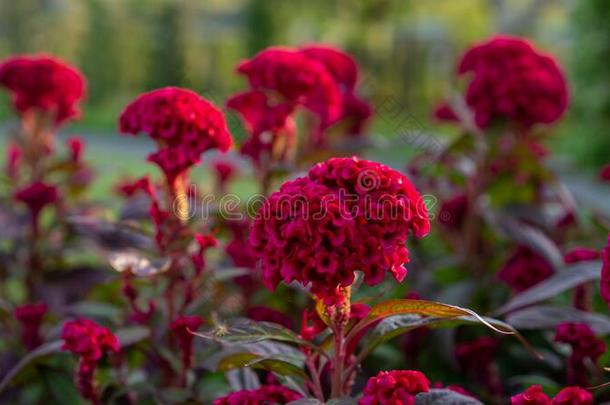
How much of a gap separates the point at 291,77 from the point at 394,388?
1.15 m

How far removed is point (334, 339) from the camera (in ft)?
4.90

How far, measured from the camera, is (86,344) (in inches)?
64.3

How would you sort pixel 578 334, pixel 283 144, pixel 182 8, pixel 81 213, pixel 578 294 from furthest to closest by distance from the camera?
pixel 182 8 → pixel 81 213 → pixel 283 144 → pixel 578 294 → pixel 578 334

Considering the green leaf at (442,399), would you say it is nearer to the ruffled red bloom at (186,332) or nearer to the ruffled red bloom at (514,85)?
the ruffled red bloom at (186,332)

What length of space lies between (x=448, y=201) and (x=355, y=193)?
150cm

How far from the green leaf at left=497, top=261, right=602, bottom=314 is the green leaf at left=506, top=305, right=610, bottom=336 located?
0.09ft

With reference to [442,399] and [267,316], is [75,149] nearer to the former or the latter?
[267,316]

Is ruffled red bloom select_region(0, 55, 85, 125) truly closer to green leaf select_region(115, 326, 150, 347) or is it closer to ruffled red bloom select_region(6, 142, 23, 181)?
ruffled red bloom select_region(6, 142, 23, 181)

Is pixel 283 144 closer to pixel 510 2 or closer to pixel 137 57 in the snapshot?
pixel 137 57

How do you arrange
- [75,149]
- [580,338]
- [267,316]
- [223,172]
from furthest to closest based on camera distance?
1. [223,172]
2. [75,149]
3. [267,316]
4. [580,338]

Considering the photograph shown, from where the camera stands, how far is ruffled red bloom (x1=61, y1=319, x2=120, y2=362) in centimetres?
164

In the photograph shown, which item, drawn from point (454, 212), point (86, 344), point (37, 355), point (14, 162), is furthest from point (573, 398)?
point (14, 162)

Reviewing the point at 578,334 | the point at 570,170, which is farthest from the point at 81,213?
the point at 570,170

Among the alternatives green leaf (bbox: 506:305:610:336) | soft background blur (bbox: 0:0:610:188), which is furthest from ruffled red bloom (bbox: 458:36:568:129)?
soft background blur (bbox: 0:0:610:188)
